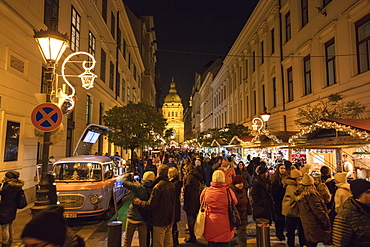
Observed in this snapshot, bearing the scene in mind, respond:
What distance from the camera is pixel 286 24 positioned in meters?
21.1

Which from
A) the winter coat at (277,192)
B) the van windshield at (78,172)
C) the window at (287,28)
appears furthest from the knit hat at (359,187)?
the window at (287,28)

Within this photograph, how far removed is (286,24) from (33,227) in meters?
22.9

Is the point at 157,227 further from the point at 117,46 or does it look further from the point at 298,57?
the point at 117,46

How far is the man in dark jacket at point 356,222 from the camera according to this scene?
2905 millimetres

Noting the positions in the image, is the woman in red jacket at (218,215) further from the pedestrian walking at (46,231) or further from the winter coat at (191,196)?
the pedestrian walking at (46,231)

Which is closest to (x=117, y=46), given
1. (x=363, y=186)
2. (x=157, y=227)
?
(x=157, y=227)

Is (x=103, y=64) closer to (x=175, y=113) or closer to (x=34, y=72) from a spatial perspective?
(x=34, y=72)

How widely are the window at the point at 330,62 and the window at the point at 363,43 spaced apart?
86.5 inches

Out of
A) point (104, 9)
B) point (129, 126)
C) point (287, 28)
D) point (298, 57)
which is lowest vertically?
point (129, 126)

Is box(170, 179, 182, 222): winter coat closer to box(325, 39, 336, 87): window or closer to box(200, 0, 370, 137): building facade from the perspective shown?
box(200, 0, 370, 137): building facade

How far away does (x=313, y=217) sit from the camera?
4.81 m

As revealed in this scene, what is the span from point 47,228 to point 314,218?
448 centimetres

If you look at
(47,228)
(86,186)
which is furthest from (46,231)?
(86,186)

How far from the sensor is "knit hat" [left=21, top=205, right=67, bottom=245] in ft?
6.61
